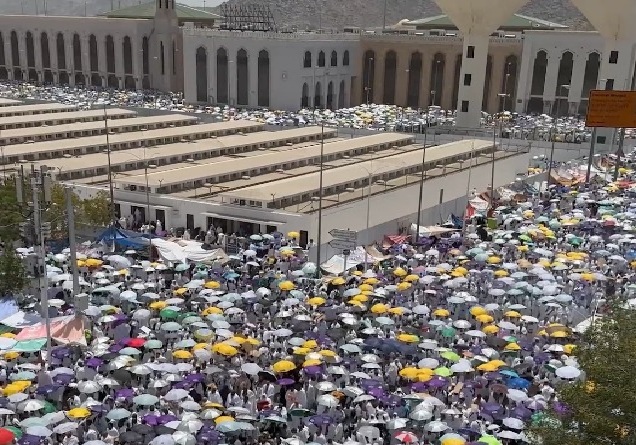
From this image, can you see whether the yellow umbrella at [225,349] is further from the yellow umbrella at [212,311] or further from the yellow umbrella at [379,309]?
the yellow umbrella at [379,309]

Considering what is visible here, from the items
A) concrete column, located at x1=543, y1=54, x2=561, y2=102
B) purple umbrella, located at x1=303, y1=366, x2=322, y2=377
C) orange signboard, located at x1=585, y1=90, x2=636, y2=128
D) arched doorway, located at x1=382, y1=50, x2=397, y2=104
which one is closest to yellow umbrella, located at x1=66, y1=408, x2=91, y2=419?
purple umbrella, located at x1=303, y1=366, x2=322, y2=377

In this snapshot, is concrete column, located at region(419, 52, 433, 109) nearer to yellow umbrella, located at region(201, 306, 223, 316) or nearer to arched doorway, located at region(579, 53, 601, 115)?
arched doorway, located at region(579, 53, 601, 115)

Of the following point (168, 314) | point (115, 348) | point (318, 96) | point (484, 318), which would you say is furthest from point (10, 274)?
point (318, 96)

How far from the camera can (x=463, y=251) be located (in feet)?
80.2

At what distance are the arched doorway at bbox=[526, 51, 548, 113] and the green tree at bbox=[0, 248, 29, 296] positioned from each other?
50.1 meters

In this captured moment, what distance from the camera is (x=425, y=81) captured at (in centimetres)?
6481

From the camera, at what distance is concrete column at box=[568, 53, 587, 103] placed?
2318 inches

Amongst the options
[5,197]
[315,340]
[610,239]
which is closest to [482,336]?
[315,340]

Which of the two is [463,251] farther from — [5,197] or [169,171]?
[5,197]

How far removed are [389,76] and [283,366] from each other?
180 ft

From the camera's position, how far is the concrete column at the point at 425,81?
6444 cm

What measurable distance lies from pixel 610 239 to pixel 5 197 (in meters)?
19.1

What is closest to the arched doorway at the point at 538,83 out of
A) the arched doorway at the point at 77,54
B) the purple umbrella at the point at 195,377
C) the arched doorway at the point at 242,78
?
the arched doorway at the point at 242,78

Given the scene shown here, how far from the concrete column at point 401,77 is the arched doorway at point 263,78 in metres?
12.1
